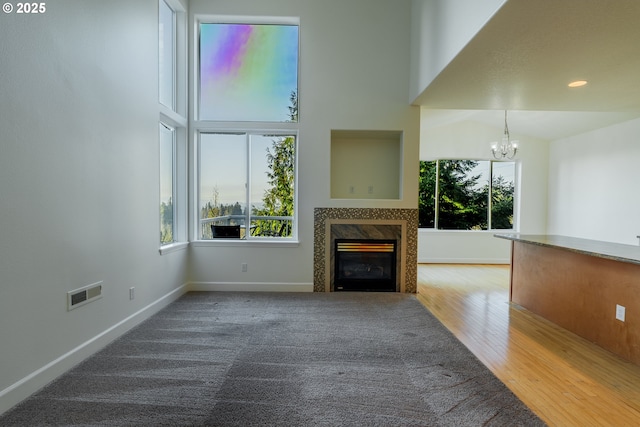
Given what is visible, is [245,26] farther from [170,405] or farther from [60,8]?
[170,405]

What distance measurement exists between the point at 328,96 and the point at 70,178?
3.26m

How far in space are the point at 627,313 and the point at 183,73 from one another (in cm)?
547

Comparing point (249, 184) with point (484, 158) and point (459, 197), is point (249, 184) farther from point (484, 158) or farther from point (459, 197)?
point (484, 158)

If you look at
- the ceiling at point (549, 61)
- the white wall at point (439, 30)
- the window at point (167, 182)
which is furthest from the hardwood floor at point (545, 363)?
the window at point (167, 182)

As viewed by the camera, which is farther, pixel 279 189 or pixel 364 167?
pixel 364 167

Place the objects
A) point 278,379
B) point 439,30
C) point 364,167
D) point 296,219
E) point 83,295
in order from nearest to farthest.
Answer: point 278,379, point 83,295, point 439,30, point 296,219, point 364,167

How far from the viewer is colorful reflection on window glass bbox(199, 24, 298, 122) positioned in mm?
4707

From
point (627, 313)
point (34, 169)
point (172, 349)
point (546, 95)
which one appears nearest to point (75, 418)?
point (172, 349)

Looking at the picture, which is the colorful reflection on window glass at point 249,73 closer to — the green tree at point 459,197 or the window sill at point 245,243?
the window sill at point 245,243

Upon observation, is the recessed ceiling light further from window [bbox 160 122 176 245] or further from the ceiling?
window [bbox 160 122 176 245]

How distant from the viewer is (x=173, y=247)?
4.07m

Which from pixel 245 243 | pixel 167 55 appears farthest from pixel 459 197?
pixel 167 55

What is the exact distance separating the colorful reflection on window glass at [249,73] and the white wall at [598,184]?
5573mm

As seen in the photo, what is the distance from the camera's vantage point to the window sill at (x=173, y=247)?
3.83 metres
